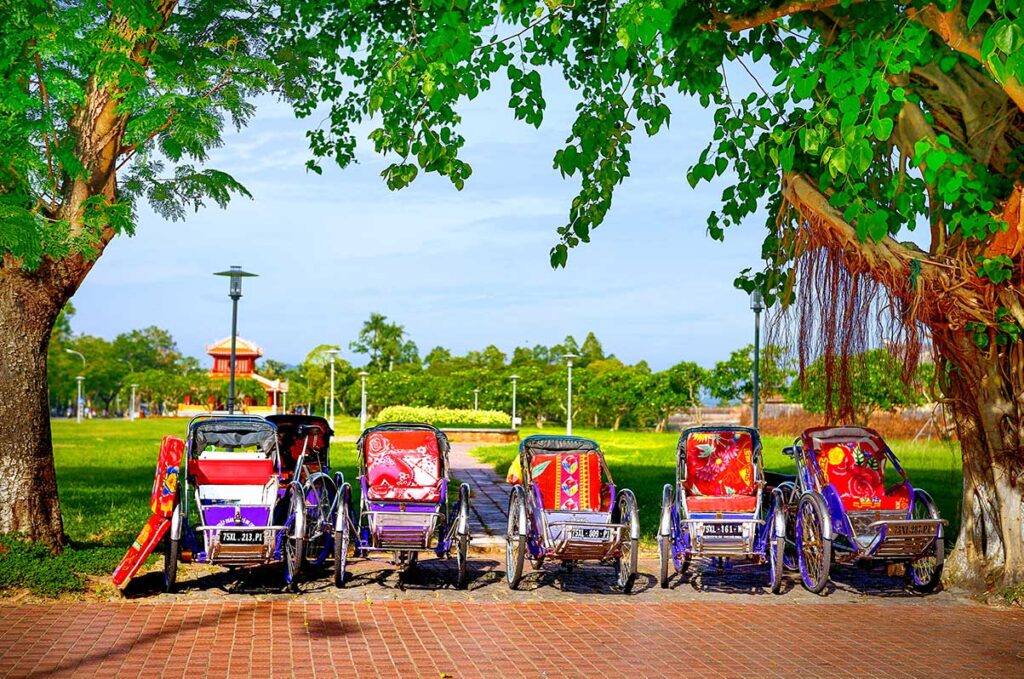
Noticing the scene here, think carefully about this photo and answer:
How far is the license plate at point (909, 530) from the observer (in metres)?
9.67

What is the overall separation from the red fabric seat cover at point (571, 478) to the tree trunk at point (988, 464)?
3.47 metres

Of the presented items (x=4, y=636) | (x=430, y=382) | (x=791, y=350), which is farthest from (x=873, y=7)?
(x=430, y=382)

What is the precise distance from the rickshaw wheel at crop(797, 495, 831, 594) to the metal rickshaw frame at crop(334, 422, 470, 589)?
309 cm

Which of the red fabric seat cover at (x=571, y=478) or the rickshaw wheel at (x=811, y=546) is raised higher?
the red fabric seat cover at (x=571, y=478)

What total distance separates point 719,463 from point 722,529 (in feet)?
3.98

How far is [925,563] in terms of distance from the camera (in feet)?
34.0

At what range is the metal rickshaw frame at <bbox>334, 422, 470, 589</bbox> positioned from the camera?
31.6 ft

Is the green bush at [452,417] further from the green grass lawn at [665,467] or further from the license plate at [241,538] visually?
the license plate at [241,538]

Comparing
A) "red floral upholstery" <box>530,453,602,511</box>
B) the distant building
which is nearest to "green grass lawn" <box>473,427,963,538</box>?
"red floral upholstery" <box>530,453,602,511</box>

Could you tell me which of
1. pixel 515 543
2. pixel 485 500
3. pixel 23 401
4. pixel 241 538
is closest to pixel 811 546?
pixel 515 543

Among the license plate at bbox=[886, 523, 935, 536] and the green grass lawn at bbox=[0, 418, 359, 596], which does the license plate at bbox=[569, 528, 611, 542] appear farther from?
the green grass lawn at bbox=[0, 418, 359, 596]

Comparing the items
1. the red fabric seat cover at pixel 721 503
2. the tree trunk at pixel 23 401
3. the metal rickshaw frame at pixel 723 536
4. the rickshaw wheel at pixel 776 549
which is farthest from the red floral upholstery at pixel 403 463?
the rickshaw wheel at pixel 776 549

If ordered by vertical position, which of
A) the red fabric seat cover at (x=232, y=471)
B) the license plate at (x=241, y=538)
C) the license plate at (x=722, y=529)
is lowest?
the license plate at (x=241, y=538)

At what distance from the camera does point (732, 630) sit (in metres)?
8.48
